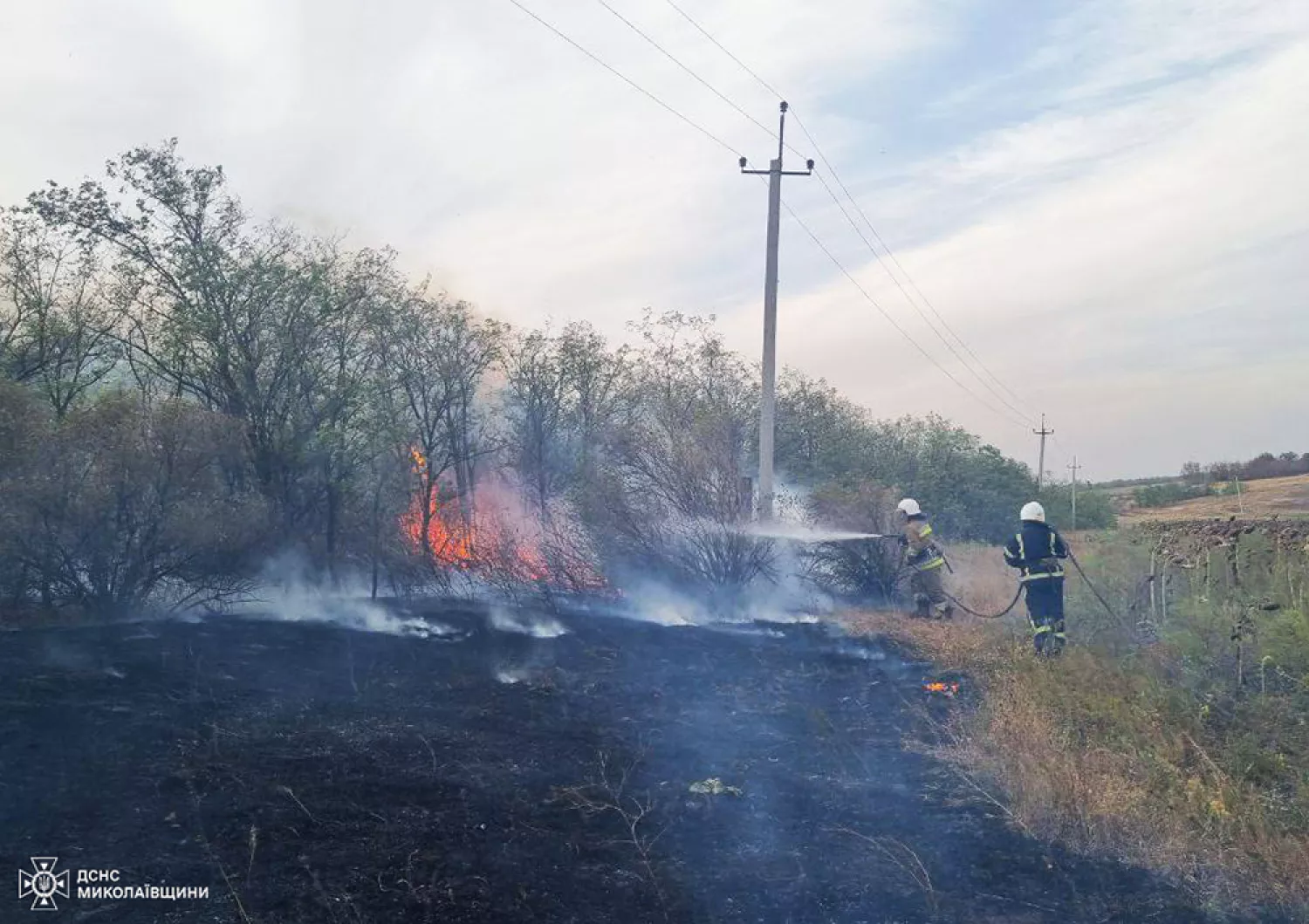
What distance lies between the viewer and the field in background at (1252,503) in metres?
23.6

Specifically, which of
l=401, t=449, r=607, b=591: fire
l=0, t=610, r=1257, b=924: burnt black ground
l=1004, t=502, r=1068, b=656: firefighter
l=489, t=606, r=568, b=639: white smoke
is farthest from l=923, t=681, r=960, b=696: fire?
l=401, t=449, r=607, b=591: fire

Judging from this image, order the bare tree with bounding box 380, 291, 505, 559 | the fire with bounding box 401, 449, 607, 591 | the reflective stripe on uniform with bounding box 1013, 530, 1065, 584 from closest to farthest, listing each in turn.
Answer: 1. the reflective stripe on uniform with bounding box 1013, 530, 1065, 584
2. the fire with bounding box 401, 449, 607, 591
3. the bare tree with bounding box 380, 291, 505, 559

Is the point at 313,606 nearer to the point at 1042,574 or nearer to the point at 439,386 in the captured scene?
the point at 439,386

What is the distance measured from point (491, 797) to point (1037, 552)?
741 centimetres

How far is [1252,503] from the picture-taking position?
27203 millimetres

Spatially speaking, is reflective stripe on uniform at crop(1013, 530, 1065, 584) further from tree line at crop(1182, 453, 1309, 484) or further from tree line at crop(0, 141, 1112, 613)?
tree line at crop(1182, 453, 1309, 484)

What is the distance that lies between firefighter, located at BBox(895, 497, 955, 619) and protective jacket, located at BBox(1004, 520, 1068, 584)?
7.70 ft

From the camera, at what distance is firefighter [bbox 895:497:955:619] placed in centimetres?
1373

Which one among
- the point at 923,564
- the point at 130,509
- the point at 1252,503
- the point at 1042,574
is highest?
the point at 1252,503

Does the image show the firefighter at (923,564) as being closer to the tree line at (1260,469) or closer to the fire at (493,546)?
the fire at (493,546)

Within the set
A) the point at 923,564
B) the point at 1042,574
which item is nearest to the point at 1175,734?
the point at 1042,574

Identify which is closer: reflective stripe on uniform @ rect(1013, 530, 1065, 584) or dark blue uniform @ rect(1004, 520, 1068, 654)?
dark blue uniform @ rect(1004, 520, 1068, 654)

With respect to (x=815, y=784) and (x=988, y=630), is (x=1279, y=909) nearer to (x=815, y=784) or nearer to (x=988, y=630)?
(x=815, y=784)

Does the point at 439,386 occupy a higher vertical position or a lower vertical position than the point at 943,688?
higher
